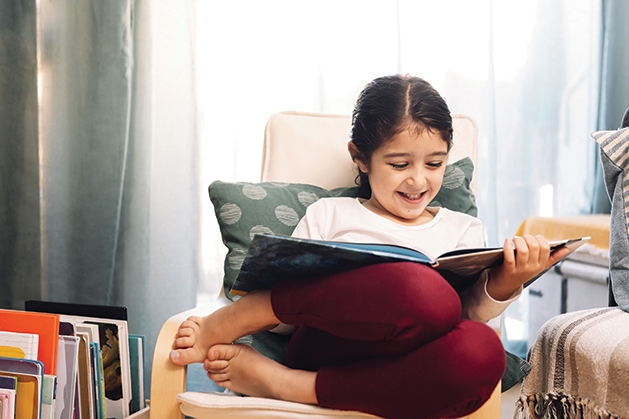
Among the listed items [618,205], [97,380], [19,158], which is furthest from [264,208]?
[19,158]

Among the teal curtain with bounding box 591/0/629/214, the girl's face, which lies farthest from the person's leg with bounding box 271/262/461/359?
the teal curtain with bounding box 591/0/629/214

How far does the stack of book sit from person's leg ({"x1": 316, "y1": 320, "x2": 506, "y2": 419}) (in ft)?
1.55

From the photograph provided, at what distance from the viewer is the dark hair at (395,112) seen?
1121 mm

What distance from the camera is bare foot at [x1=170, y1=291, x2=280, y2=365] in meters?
0.91

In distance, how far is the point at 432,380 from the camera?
2.61 feet

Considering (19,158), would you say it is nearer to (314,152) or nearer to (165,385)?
(314,152)

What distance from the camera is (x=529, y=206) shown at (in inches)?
82.3

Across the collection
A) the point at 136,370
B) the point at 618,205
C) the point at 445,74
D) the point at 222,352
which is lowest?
the point at 136,370

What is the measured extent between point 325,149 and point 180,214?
0.70 metres

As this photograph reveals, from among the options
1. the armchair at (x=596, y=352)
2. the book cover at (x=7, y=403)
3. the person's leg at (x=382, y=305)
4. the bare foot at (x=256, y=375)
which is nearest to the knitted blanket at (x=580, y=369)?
the armchair at (x=596, y=352)

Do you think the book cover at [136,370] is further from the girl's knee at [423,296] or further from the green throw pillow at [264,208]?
the girl's knee at [423,296]

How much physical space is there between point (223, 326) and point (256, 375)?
0.30 ft

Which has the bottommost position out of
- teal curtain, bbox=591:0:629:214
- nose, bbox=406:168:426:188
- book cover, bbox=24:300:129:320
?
book cover, bbox=24:300:129:320

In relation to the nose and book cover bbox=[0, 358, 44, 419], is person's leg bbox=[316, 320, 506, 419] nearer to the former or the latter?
the nose
